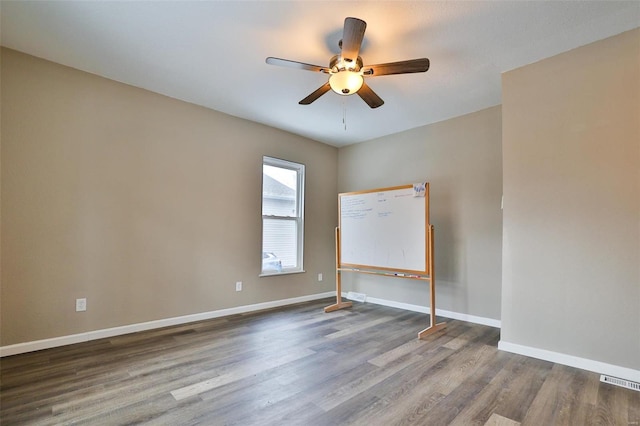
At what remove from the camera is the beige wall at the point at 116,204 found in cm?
274

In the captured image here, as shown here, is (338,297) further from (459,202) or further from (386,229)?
(459,202)

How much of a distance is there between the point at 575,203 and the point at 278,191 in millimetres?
3520

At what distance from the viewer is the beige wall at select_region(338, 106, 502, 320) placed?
12.2ft

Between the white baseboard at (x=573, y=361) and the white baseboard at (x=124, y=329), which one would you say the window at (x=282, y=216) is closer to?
the white baseboard at (x=124, y=329)

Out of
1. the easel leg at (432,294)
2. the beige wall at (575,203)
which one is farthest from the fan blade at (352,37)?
the easel leg at (432,294)

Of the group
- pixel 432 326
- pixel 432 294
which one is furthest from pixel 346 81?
pixel 432 326

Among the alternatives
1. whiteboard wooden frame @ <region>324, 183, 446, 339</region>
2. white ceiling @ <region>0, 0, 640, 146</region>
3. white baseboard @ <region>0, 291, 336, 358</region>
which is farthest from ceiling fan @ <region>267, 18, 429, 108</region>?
white baseboard @ <region>0, 291, 336, 358</region>

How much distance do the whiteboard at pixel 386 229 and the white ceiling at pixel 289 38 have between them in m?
1.21

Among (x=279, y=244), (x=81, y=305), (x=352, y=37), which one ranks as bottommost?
(x=81, y=305)

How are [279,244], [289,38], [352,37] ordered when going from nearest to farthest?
[352,37], [289,38], [279,244]

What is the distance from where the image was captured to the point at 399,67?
90.2 inches

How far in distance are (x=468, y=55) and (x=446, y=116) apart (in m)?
1.42

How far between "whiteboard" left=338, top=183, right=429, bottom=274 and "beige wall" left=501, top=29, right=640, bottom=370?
0.93 m

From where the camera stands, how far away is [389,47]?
8.56 feet
